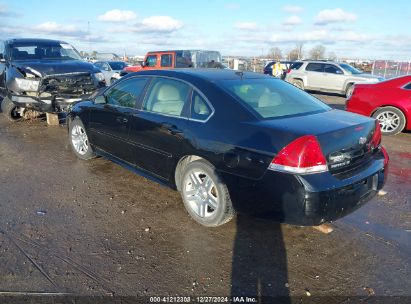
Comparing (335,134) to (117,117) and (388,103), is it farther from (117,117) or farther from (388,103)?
(388,103)

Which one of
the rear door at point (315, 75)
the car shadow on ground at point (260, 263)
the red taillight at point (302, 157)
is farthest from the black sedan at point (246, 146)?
the rear door at point (315, 75)

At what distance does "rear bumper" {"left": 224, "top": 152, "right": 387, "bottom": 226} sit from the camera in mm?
2807

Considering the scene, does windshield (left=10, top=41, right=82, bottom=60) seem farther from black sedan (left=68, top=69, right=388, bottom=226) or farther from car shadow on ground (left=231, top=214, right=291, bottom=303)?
car shadow on ground (left=231, top=214, right=291, bottom=303)

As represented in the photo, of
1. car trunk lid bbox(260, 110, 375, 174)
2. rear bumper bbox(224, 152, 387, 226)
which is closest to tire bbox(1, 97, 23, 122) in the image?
rear bumper bbox(224, 152, 387, 226)

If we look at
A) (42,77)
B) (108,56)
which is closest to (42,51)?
(42,77)

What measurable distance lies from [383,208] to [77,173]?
4.23m

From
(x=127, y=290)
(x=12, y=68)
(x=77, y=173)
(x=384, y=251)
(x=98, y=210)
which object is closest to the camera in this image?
(x=127, y=290)

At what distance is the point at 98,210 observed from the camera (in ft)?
13.2

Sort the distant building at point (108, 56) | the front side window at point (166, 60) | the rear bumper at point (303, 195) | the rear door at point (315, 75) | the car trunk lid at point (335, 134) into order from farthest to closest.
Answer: the distant building at point (108, 56) < the rear door at point (315, 75) < the front side window at point (166, 60) < the car trunk lid at point (335, 134) < the rear bumper at point (303, 195)

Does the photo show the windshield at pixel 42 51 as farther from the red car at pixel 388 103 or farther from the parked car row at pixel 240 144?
the red car at pixel 388 103

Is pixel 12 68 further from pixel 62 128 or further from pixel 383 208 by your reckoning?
pixel 383 208

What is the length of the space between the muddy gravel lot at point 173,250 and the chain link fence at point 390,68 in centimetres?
2737

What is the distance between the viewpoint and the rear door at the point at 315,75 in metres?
16.6

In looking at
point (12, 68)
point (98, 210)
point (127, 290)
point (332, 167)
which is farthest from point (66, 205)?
point (12, 68)
